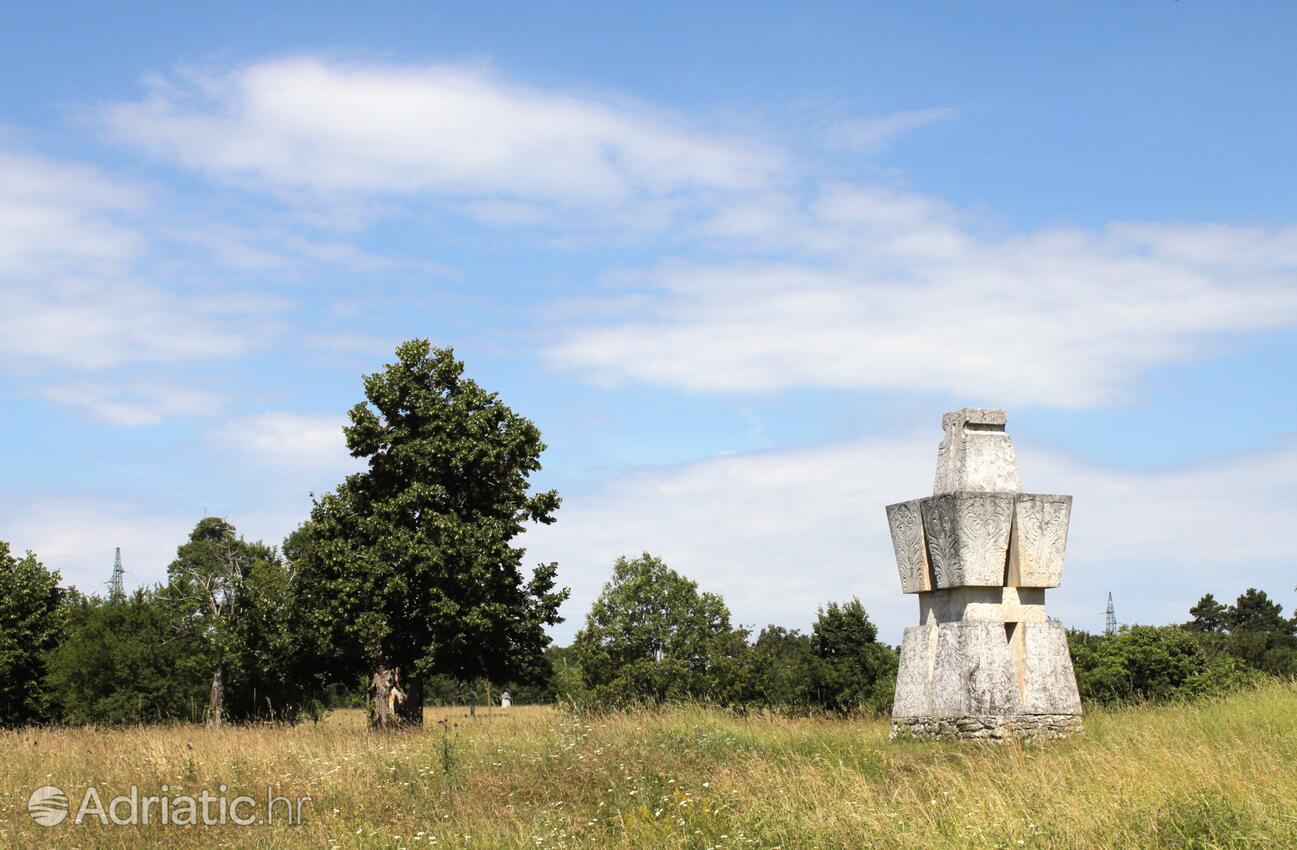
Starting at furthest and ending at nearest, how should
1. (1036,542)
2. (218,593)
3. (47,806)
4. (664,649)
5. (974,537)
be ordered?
(218,593), (664,649), (1036,542), (974,537), (47,806)

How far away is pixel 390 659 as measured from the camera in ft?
96.1

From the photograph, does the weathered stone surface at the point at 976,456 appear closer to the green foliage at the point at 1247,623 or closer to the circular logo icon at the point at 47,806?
the circular logo icon at the point at 47,806

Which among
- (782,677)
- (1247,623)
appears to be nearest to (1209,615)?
(1247,623)

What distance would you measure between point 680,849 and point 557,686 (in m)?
54.1

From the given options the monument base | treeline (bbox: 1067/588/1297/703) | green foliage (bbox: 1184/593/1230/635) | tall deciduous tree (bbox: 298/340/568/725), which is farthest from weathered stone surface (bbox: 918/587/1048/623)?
green foliage (bbox: 1184/593/1230/635)

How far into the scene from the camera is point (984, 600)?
15938 millimetres

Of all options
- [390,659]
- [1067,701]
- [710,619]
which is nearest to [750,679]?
[710,619]

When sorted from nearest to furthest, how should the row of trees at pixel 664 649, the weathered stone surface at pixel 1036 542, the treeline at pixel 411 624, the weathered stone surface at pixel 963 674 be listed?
1. the weathered stone surface at pixel 963 674
2. the weathered stone surface at pixel 1036 542
3. the treeline at pixel 411 624
4. the row of trees at pixel 664 649

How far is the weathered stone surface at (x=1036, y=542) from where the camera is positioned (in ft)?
52.4

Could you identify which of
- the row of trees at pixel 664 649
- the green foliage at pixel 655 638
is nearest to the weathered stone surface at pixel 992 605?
the row of trees at pixel 664 649

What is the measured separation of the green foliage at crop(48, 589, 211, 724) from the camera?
46812mm

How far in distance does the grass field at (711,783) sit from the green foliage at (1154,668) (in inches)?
223

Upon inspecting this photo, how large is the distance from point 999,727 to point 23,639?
114ft

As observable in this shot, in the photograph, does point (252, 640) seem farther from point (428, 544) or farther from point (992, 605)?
point (992, 605)
